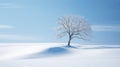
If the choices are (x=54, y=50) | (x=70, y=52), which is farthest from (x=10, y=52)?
(x=70, y=52)

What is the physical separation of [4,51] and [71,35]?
11315 mm

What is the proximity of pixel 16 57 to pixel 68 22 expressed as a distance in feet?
42.5

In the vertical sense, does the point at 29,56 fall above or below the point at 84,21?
below

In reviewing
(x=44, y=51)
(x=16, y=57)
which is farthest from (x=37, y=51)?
(x=16, y=57)

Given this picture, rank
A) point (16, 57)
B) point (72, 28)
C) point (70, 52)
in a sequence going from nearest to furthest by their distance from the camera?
point (16, 57) < point (70, 52) < point (72, 28)

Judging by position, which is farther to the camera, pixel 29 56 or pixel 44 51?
pixel 44 51

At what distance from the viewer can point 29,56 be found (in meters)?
28.3

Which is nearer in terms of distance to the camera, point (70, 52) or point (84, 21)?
point (70, 52)

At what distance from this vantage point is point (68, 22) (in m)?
38.5

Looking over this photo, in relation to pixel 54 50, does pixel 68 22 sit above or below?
above

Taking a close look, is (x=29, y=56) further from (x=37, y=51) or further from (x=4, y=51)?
(x=4, y=51)

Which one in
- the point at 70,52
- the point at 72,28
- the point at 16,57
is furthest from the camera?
the point at 72,28

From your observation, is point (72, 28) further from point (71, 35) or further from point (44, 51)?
point (44, 51)

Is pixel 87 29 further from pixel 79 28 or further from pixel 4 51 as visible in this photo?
pixel 4 51
